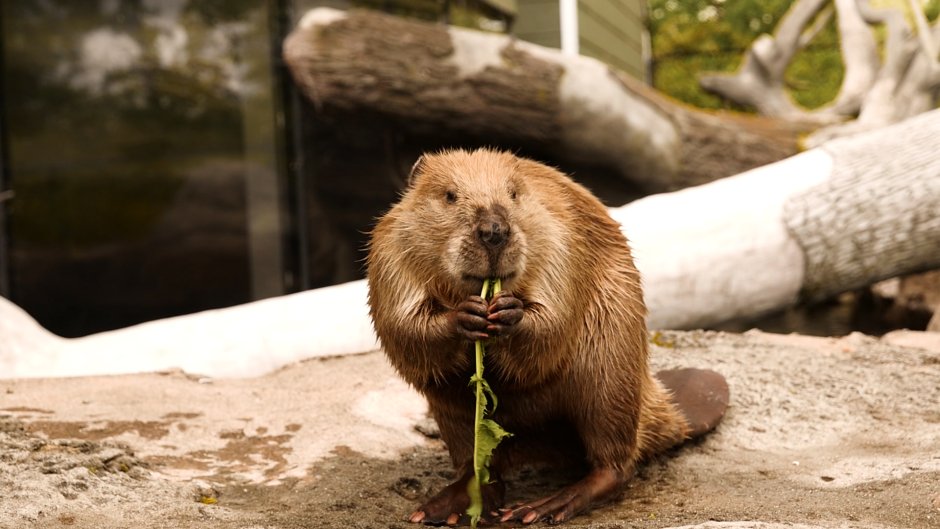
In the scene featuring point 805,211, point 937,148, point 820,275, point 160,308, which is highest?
point 937,148

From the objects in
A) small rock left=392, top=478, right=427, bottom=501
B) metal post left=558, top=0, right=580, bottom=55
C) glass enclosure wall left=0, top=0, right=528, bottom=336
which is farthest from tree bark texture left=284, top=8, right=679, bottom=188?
small rock left=392, top=478, right=427, bottom=501

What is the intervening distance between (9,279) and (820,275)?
4.70 m

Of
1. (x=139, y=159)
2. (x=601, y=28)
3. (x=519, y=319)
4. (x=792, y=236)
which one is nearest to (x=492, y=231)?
(x=519, y=319)

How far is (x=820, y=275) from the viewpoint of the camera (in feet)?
14.8

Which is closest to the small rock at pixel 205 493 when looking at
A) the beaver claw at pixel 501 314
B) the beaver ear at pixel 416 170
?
the beaver claw at pixel 501 314

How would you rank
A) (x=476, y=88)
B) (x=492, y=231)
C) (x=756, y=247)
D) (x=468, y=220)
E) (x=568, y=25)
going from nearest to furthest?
(x=492, y=231), (x=468, y=220), (x=756, y=247), (x=476, y=88), (x=568, y=25)

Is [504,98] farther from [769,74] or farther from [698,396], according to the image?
[769,74]

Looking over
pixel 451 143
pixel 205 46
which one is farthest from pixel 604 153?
pixel 205 46

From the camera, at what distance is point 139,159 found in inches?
238

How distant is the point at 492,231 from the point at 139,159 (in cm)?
453

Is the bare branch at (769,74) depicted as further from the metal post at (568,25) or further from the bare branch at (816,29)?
the metal post at (568,25)

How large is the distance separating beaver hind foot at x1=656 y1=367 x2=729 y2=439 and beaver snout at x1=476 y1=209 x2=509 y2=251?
1.11 m

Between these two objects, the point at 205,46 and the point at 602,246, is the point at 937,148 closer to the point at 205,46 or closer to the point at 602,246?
the point at 602,246

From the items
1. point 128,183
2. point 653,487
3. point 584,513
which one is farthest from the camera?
point 128,183
